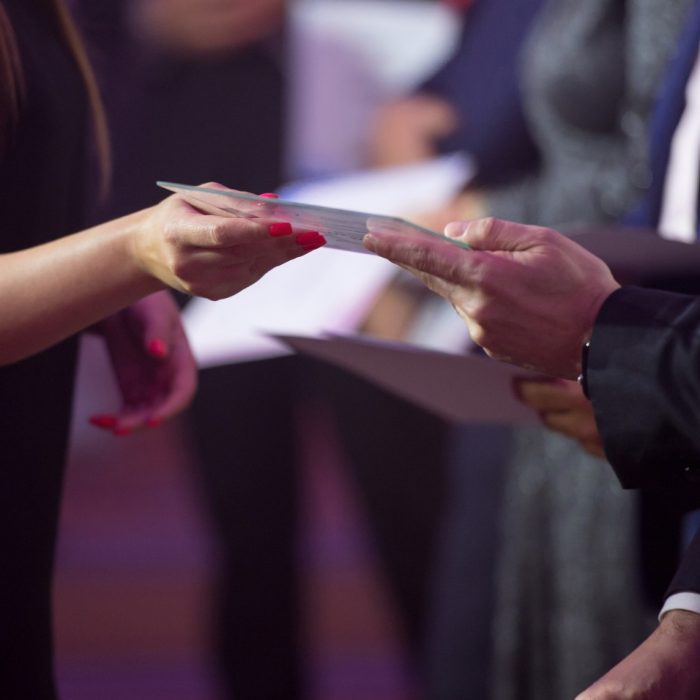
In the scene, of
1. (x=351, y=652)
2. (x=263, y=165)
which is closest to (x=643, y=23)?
(x=263, y=165)

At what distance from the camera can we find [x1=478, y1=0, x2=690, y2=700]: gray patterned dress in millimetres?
1474

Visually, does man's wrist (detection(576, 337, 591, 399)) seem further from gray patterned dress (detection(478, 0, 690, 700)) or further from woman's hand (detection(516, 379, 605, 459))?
gray patterned dress (detection(478, 0, 690, 700))

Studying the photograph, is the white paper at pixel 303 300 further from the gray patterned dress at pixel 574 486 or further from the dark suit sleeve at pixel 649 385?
the dark suit sleeve at pixel 649 385

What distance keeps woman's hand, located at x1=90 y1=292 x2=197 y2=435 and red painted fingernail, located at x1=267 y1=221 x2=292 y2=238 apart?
282 mm

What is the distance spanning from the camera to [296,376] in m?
2.26

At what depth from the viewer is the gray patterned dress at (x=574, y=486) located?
1.47 meters

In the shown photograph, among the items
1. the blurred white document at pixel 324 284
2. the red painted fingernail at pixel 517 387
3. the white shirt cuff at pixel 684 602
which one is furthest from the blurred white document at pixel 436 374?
the white shirt cuff at pixel 684 602

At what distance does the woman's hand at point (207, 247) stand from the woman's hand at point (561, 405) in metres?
0.29

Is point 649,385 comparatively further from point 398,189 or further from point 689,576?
point 398,189

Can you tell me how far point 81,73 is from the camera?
0.77m

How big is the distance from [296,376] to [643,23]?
3.66ft

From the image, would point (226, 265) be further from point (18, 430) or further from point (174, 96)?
point (174, 96)

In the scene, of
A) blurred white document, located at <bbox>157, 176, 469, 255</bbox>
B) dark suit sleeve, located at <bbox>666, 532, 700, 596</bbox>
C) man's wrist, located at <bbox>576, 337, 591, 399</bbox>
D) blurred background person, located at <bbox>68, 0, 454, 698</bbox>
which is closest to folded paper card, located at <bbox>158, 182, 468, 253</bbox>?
blurred white document, located at <bbox>157, 176, 469, 255</bbox>

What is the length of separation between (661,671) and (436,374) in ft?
1.00
